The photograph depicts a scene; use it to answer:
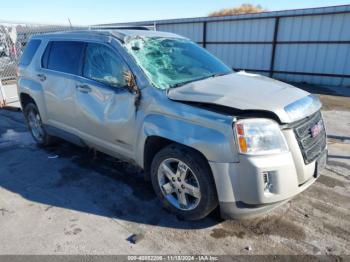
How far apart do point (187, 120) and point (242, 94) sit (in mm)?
594

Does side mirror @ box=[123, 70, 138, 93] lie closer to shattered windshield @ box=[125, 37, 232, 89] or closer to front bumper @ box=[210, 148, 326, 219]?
shattered windshield @ box=[125, 37, 232, 89]

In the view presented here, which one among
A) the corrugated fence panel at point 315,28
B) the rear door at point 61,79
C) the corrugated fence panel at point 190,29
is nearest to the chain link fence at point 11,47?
the rear door at point 61,79

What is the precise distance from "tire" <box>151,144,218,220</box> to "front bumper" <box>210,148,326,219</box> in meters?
0.14

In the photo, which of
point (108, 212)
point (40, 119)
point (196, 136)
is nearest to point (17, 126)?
point (40, 119)

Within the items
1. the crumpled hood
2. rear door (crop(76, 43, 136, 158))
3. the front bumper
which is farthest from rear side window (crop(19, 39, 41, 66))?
the front bumper

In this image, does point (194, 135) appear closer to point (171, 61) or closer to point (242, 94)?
point (242, 94)

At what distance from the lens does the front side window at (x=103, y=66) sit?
11.0 ft

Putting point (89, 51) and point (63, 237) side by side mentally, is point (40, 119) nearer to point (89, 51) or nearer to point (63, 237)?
point (89, 51)

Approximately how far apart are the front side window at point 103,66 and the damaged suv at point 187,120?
13mm

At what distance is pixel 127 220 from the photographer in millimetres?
3113

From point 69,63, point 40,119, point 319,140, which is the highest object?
point 69,63

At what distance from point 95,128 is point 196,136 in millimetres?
1701

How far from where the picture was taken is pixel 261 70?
45.7ft

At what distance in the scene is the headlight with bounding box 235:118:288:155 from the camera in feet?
8.06
